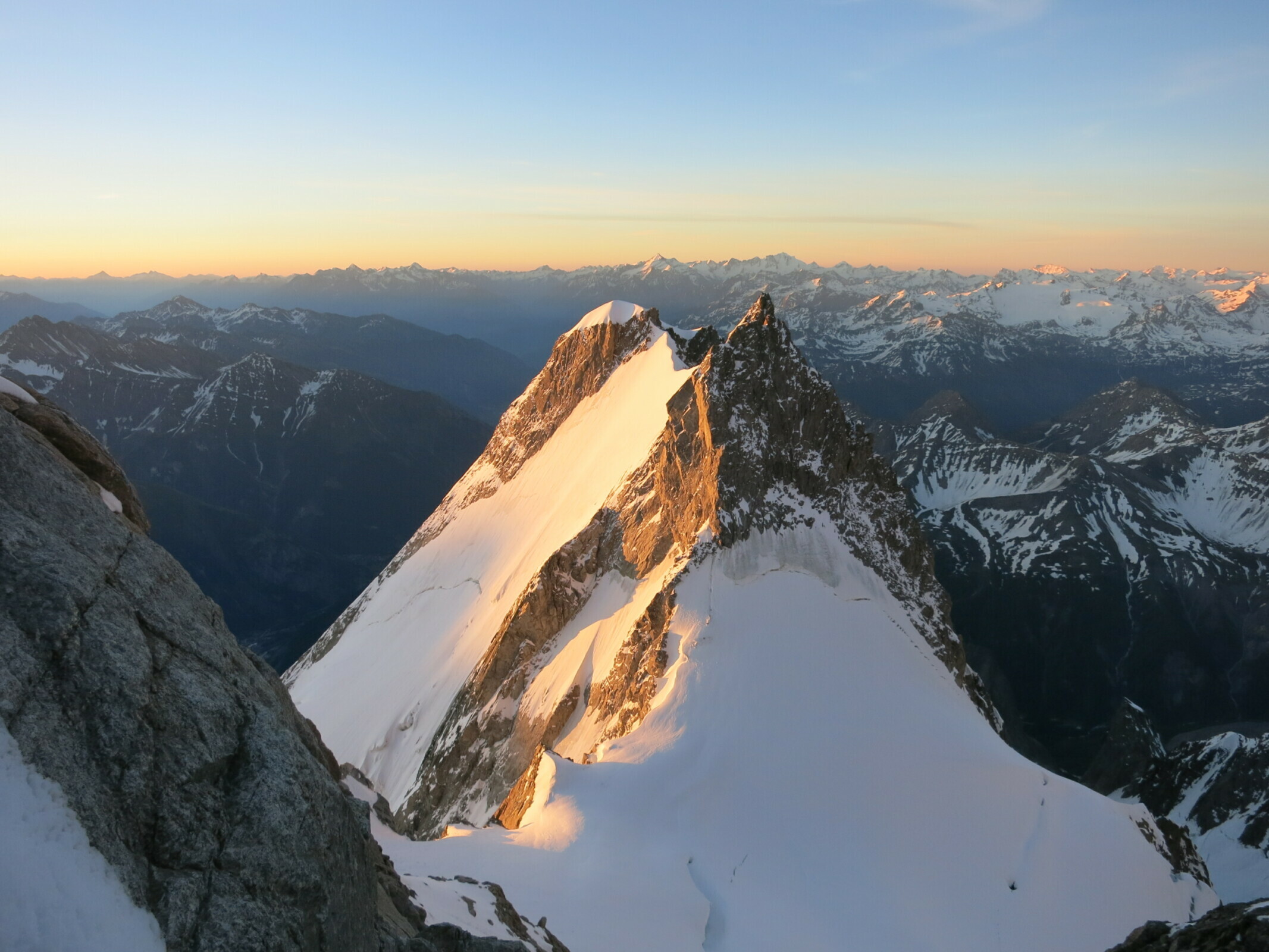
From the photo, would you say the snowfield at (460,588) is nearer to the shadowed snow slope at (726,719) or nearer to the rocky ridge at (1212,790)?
the shadowed snow slope at (726,719)

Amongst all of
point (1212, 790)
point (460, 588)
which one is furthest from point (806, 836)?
point (1212, 790)

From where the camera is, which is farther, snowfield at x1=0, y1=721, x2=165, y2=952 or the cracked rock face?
the cracked rock face

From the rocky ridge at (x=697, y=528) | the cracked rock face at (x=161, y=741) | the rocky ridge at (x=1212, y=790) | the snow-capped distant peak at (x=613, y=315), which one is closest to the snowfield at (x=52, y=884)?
the cracked rock face at (x=161, y=741)

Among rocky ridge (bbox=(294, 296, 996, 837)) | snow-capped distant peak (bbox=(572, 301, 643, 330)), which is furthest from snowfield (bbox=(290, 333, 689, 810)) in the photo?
snow-capped distant peak (bbox=(572, 301, 643, 330))

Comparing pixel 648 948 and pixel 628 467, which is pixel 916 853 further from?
pixel 628 467

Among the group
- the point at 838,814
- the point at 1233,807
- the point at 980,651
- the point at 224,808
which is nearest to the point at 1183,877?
the point at 838,814

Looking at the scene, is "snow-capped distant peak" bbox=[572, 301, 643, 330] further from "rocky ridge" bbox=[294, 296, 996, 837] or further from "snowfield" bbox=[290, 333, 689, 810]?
"rocky ridge" bbox=[294, 296, 996, 837]
